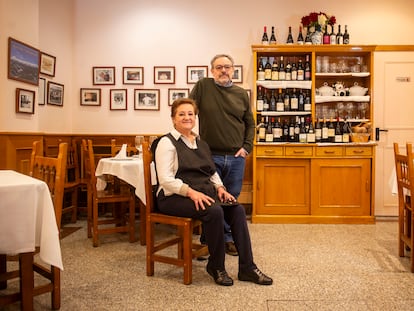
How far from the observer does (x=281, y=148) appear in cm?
462

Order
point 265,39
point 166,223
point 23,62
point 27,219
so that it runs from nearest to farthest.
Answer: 1. point 27,219
2. point 166,223
3. point 23,62
4. point 265,39

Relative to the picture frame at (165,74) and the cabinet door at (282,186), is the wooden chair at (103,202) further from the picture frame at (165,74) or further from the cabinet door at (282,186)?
the picture frame at (165,74)

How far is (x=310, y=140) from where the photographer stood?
469 centimetres

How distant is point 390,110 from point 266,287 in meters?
3.52

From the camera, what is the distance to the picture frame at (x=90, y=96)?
5.42m

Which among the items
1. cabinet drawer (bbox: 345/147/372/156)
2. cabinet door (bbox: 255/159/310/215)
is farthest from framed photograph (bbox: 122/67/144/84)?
cabinet drawer (bbox: 345/147/372/156)

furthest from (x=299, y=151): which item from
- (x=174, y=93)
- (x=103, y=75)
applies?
(x=103, y=75)

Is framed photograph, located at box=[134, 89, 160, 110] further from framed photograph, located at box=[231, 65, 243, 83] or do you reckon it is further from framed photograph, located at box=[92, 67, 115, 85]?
framed photograph, located at box=[231, 65, 243, 83]

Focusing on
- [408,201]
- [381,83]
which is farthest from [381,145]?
[408,201]

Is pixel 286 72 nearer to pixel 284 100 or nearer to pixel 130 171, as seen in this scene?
pixel 284 100

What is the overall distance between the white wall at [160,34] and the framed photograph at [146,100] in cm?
7

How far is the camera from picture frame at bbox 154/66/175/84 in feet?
17.6

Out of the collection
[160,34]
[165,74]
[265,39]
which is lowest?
[165,74]

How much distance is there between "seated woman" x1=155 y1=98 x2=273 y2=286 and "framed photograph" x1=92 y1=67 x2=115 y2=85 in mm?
3006
